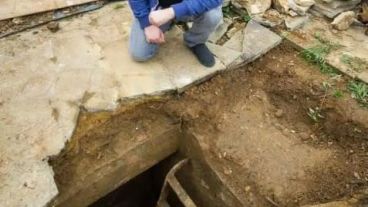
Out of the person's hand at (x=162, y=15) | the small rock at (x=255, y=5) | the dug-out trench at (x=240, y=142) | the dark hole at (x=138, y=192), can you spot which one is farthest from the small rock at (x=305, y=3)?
the dark hole at (x=138, y=192)

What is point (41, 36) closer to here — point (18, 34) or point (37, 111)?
point (18, 34)

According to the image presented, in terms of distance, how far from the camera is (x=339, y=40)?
3.83 m

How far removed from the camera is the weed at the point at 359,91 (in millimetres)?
3299

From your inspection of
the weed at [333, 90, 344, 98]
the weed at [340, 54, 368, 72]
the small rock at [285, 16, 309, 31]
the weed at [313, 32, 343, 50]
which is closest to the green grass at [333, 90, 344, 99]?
the weed at [333, 90, 344, 98]

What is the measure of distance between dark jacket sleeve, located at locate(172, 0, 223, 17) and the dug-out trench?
Result: 66cm

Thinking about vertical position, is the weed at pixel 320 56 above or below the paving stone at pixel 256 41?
below

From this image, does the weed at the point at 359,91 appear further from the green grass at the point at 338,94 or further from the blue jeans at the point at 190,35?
the blue jeans at the point at 190,35

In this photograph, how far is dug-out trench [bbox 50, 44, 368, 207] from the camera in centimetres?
281

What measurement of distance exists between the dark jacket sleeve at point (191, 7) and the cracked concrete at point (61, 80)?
1.86 ft

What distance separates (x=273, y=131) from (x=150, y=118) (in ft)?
3.24

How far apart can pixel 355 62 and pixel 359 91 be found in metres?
0.37

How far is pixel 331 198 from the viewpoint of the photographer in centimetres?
273

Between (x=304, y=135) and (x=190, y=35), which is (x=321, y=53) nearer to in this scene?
(x=304, y=135)

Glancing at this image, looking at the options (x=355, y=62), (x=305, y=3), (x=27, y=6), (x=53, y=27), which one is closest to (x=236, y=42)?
(x=305, y=3)
